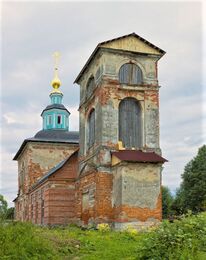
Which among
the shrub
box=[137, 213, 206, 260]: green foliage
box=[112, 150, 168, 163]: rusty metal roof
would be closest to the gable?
box=[112, 150, 168, 163]: rusty metal roof

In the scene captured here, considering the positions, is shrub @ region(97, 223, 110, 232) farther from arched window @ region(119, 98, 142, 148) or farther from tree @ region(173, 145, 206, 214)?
tree @ region(173, 145, 206, 214)

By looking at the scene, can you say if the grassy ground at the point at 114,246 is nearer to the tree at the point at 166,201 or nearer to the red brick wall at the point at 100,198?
the red brick wall at the point at 100,198

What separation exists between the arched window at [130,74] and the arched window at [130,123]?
3.40ft

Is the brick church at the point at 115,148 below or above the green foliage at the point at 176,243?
above

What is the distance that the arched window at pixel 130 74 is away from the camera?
2297cm

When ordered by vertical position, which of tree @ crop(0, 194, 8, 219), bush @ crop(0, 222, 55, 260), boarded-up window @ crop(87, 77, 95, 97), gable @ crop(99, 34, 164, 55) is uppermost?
gable @ crop(99, 34, 164, 55)

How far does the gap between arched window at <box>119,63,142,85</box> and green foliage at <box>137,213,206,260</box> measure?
12.8 meters

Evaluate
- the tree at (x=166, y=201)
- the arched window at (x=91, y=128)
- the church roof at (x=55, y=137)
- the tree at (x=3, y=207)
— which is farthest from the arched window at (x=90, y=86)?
the tree at (x=166, y=201)

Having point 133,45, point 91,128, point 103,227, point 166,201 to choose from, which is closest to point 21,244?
point 103,227

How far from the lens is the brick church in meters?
20.3

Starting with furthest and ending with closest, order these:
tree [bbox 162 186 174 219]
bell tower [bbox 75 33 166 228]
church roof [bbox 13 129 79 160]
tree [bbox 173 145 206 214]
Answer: tree [bbox 162 186 174 219]
tree [bbox 173 145 206 214]
church roof [bbox 13 129 79 160]
bell tower [bbox 75 33 166 228]

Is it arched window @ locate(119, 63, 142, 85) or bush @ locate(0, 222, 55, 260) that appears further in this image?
arched window @ locate(119, 63, 142, 85)

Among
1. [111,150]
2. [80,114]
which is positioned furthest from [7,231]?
[80,114]

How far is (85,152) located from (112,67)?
234 inches
